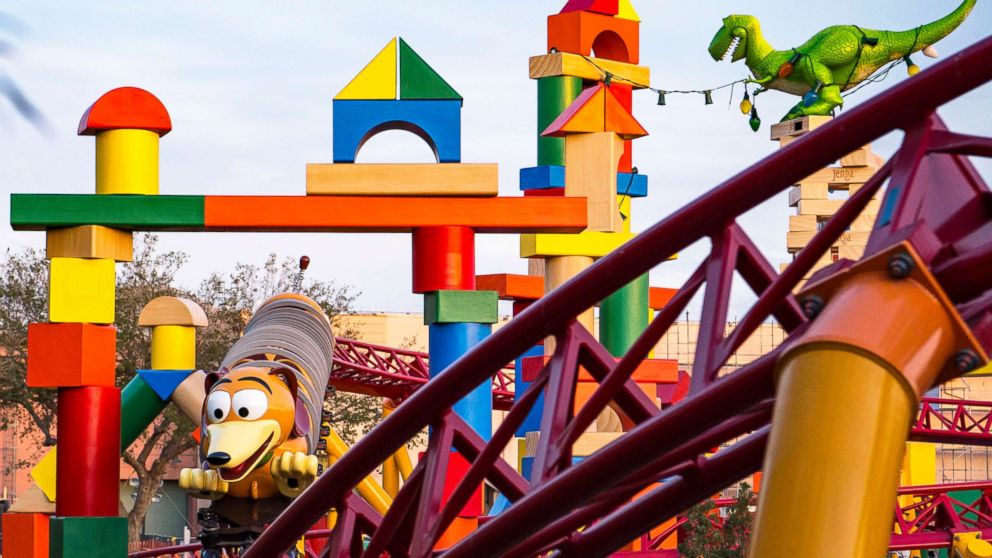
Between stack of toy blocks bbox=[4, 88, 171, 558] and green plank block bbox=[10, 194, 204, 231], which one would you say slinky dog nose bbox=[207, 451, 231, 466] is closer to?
stack of toy blocks bbox=[4, 88, 171, 558]

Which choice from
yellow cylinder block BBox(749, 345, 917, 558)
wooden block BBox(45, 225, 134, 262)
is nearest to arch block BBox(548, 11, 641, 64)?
wooden block BBox(45, 225, 134, 262)

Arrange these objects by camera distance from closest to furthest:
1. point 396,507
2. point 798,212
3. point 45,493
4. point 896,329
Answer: point 896,329 → point 396,507 → point 45,493 → point 798,212

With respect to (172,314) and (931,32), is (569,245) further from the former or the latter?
(931,32)

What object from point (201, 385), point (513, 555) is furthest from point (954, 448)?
point (513, 555)

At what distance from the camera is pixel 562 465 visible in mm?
7070

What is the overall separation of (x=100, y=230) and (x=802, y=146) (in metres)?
7.42

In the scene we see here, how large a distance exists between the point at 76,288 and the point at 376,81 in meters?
2.77

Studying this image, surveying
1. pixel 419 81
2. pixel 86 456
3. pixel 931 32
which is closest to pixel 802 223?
pixel 931 32

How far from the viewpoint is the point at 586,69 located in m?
16.3

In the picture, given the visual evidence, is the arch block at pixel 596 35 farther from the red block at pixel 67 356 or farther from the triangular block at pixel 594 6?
the red block at pixel 67 356

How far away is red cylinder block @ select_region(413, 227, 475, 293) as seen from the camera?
1182 cm

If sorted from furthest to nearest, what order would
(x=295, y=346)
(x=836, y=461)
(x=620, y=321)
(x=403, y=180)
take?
(x=620, y=321)
(x=295, y=346)
(x=403, y=180)
(x=836, y=461)

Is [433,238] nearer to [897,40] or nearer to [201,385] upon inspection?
[201,385]

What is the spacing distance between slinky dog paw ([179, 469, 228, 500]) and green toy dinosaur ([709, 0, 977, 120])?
11.5 metres
